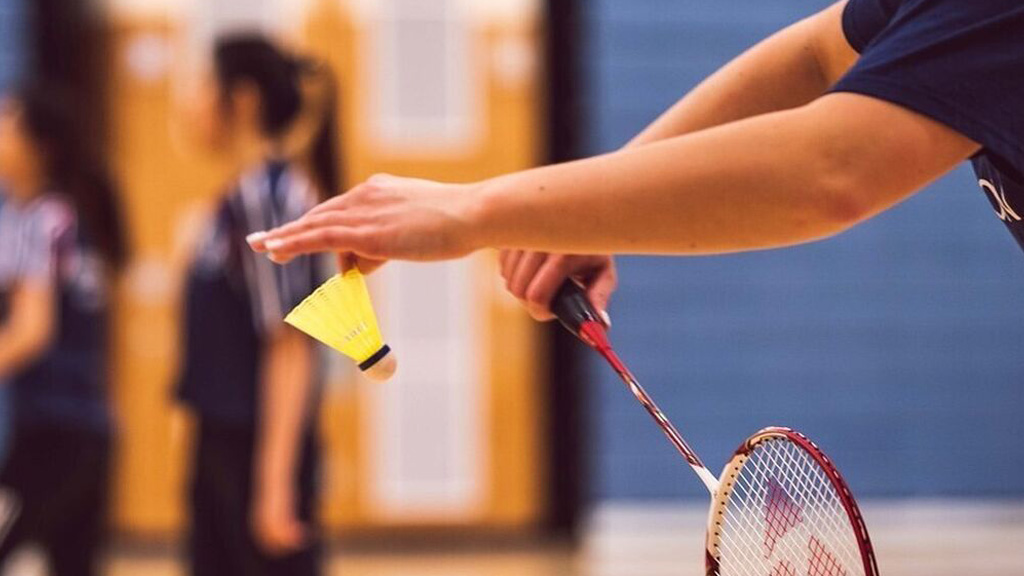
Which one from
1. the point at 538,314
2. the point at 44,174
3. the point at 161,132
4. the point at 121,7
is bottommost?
the point at 538,314

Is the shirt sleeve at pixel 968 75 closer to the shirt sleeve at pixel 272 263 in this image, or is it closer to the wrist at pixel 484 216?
the wrist at pixel 484 216

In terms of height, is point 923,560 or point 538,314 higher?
point 538,314

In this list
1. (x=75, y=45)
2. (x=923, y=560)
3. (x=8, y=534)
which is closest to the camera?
(x=8, y=534)

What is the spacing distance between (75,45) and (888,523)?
4048mm

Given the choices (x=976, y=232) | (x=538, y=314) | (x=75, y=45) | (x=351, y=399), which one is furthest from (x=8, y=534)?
(x=976, y=232)

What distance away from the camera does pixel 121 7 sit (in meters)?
6.47

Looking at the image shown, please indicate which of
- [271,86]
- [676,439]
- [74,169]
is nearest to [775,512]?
[676,439]

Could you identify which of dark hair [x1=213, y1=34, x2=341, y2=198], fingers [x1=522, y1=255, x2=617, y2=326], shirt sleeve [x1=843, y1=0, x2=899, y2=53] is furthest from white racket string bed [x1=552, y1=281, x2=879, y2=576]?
dark hair [x1=213, y1=34, x2=341, y2=198]

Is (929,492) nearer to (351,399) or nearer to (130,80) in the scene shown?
(351,399)

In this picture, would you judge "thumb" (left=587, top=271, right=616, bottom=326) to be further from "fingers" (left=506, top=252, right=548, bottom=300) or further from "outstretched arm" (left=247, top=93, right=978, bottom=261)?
"outstretched arm" (left=247, top=93, right=978, bottom=261)

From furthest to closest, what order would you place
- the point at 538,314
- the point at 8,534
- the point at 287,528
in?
the point at 8,534, the point at 287,528, the point at 538,314

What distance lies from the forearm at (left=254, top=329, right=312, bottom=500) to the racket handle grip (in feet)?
5.33

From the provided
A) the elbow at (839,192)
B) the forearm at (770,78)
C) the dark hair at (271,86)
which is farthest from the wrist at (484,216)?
the dark hair at (271,86)

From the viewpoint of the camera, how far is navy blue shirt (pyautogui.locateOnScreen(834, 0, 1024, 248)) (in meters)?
1.13
